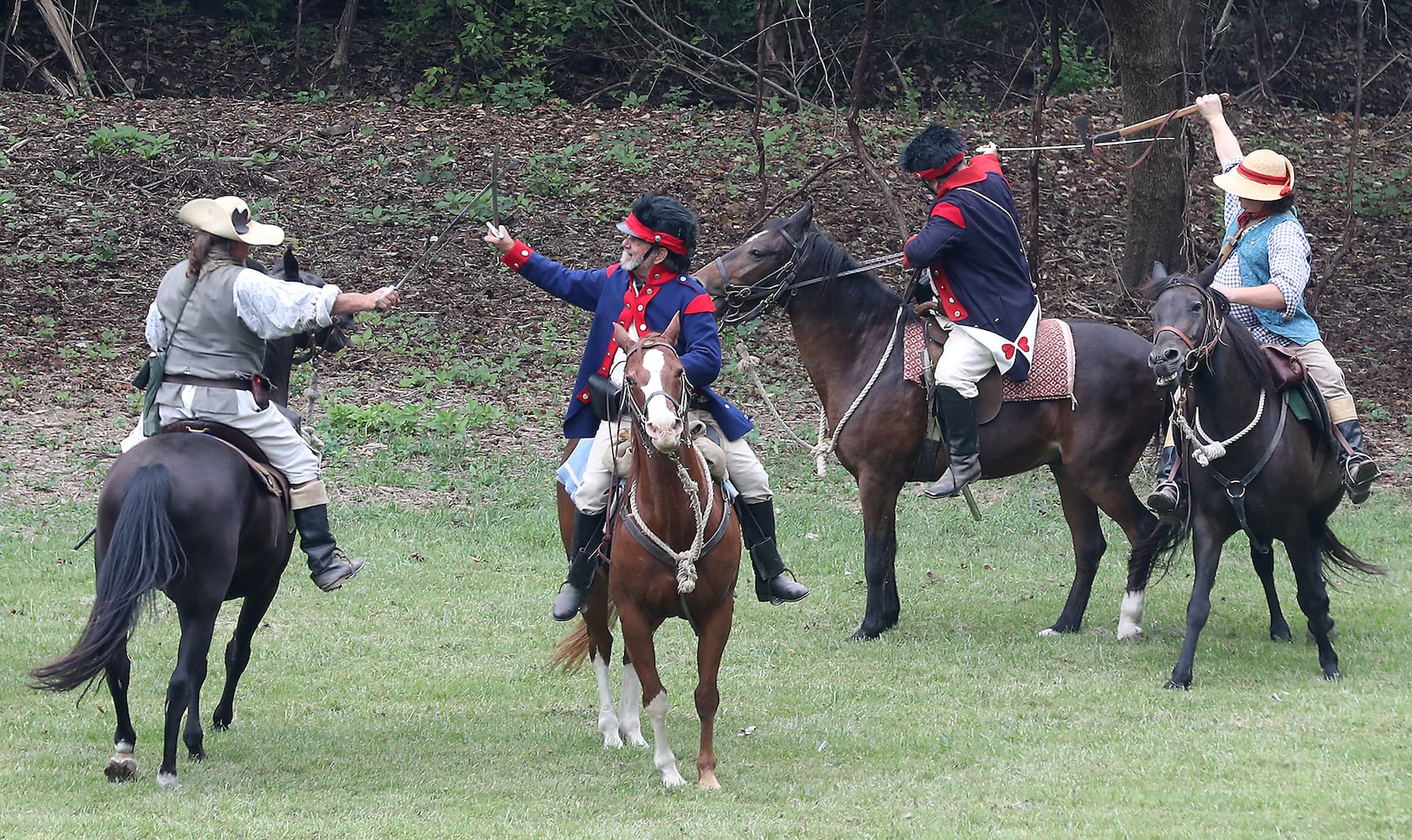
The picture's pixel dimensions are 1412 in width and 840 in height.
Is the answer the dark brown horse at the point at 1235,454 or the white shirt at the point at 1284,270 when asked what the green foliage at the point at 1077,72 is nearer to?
the white shirt at the point at 1284,270

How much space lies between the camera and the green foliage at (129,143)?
17.6 metres

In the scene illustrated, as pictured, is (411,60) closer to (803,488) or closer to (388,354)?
(388,354)

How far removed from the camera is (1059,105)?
776 inches

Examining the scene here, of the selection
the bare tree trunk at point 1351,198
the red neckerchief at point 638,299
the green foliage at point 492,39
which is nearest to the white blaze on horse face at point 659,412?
the red neckerchief at point 638,299

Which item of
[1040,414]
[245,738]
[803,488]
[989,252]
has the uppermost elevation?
[989,252]

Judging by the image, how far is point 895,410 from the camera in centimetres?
888

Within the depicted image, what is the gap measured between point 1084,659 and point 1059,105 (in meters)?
12.9

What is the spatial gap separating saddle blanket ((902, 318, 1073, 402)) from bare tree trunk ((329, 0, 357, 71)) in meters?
14.3

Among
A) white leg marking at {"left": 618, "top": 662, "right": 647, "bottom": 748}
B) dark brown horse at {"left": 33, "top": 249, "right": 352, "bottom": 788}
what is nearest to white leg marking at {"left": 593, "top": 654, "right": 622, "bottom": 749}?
white leg marking at {"left": 618, "top": 662, "right": 647, "bottom": 748}

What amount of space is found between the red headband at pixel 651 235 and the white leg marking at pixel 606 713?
6.45 ft

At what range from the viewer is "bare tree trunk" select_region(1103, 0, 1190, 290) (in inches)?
556

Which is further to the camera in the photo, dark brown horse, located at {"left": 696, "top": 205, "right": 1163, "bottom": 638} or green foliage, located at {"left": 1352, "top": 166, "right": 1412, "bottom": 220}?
green foliage, located at {"left": 1352, "top": 166, "right": 1412, "bottom": 220}

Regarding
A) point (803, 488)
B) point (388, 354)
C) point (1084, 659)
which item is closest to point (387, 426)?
point (388, 354)

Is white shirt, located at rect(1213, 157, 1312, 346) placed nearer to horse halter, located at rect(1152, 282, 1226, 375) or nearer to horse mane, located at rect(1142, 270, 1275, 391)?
horse mane, located at rect(1142, 270, 1275, 391)
